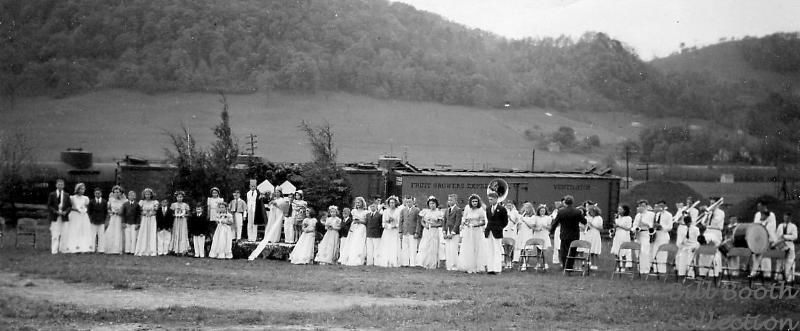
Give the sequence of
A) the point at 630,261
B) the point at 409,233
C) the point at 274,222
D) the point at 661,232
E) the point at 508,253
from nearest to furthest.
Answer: the point at 630,261 < the point at 661,232 < the point at 409,233 < the point at 508,253 < the point at 274,222

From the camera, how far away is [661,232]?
63.3ft

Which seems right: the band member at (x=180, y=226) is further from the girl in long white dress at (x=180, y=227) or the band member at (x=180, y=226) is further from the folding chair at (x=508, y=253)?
the folding chair at (x=508, y=253)

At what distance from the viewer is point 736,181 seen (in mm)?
63500

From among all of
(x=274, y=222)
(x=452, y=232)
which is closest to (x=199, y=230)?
(x=274, y=222)

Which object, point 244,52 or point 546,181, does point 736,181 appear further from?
point 244,52

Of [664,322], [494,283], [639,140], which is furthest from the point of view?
[639,140]

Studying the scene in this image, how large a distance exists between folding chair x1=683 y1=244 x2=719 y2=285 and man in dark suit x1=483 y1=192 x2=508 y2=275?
4.31m

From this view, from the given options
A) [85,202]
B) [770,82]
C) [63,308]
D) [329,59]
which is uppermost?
[329,59]

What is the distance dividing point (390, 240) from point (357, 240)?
34.8 inches

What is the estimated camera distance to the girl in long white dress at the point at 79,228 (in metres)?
22.4

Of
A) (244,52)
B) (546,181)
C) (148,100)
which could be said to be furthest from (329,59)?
(546,181)

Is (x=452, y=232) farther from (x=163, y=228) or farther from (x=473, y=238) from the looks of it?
(x=163, y=228)

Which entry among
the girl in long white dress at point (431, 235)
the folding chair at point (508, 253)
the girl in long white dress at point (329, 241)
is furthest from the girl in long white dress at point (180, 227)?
the folding chair at point (508, 253)

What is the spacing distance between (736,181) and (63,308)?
60078mm
